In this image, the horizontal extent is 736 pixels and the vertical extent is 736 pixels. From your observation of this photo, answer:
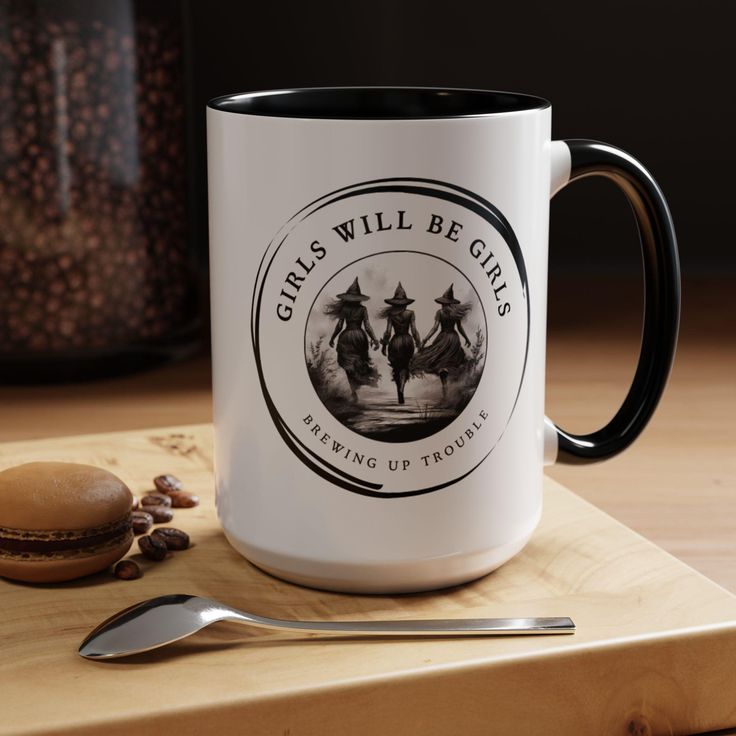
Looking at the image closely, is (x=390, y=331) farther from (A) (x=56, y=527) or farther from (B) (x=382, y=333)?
(A) (x=56, y=527)

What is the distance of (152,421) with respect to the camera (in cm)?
81

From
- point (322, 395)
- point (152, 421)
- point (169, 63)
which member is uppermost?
point (169, 63)

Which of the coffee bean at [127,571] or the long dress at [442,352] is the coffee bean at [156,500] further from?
the long dress at [442,352]

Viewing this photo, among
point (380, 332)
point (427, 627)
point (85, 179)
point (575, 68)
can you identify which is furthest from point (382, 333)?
point (575, 68)

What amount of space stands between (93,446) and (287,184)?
28cm

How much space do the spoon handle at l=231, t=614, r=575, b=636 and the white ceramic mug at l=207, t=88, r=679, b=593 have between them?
0.03 m

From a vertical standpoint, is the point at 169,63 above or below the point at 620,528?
above

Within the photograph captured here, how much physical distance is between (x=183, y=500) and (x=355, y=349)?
7.1 inches

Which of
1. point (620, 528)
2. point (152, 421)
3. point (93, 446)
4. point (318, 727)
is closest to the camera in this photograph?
point (318, 727)

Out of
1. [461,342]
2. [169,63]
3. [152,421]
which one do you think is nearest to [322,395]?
[461,342]

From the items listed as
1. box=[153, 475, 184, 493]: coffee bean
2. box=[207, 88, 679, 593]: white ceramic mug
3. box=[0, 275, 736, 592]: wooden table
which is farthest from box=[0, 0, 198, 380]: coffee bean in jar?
box=[207, 88, 679, 593]: white ceramic mug

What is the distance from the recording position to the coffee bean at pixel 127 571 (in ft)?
1.60

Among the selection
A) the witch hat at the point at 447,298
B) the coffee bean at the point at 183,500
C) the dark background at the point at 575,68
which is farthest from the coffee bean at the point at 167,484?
the dark background at the point at 575,68

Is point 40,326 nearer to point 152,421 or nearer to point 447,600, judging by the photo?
point 152,421
